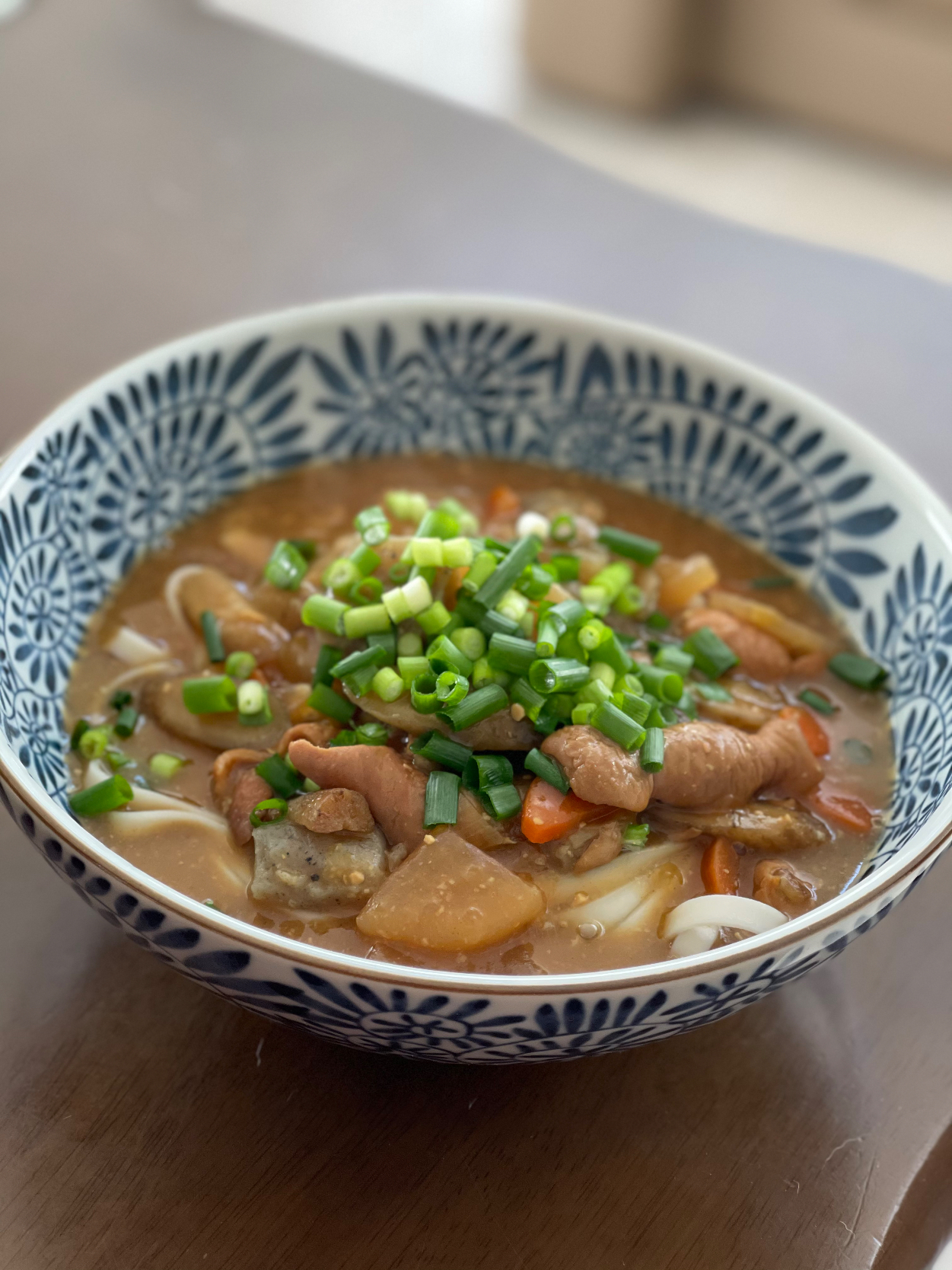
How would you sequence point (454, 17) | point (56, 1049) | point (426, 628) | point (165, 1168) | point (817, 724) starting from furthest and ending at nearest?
1. point (454, 17)
2. point (817, 724)
3. point (426, 628)
4. point (56, 1049)
5. point (165, 1168)

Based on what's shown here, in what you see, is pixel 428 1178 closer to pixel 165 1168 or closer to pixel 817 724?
pixel 165 1168

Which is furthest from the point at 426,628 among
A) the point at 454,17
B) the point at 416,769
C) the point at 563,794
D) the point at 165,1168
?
the point at 454,17

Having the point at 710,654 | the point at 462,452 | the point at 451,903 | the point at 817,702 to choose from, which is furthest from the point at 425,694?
the point at 462,452

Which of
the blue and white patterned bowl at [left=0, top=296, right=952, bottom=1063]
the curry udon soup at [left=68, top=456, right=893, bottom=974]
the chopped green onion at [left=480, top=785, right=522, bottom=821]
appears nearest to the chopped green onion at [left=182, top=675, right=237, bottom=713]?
the curry udon soup at [left=68, top=456, right=893, bottom=974]

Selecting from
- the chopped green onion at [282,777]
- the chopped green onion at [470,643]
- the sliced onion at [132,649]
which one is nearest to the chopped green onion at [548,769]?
the chopped green onion at [470,643]

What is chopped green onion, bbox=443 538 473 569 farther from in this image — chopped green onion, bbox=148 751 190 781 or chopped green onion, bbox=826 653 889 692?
chopped green onion, bbox=826 653 889 692

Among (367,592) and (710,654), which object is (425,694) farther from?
(710,654)
